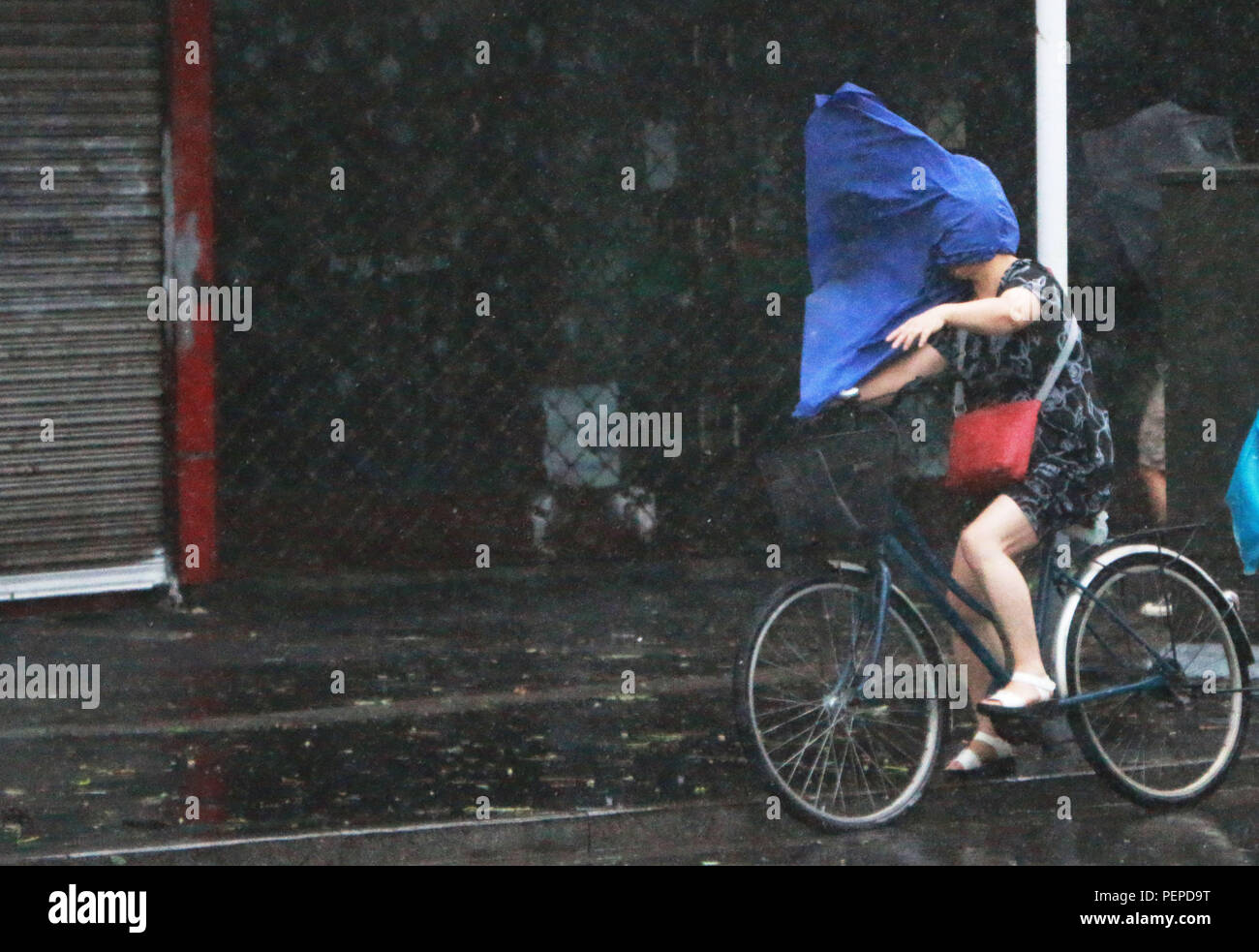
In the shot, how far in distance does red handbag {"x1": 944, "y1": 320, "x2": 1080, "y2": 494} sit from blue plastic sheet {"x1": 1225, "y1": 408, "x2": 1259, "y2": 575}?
617 millimetres

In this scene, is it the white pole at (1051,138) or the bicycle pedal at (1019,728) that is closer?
the bicycle pedal at (1019,728)

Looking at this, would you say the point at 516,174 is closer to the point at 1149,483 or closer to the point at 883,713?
the point at 1149,483

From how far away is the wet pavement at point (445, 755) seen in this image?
232 inches

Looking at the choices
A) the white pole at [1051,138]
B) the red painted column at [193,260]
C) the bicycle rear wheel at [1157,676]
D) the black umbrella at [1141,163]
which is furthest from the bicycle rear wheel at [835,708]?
the black umbrella at [1141,163]

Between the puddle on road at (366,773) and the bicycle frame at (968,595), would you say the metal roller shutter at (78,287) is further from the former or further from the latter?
the bicycle frame at (968,595)

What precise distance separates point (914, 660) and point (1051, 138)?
2.55 m

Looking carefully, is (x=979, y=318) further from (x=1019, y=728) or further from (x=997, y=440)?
(x=1019, y=728)

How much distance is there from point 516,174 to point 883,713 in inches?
177

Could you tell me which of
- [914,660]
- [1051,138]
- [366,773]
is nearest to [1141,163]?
[1051,138]

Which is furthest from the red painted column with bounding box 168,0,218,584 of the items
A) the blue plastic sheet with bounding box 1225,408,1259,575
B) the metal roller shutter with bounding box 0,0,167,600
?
the blue plastic sheet with bounding box 1225,408,1259,575

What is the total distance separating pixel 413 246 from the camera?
9703 mm

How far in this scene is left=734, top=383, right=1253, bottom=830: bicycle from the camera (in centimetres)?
574

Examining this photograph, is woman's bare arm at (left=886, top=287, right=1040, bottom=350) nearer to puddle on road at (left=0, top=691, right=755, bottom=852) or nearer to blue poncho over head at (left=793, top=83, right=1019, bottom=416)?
blue poncho over head at (left=793, top=83, right=1019, bottom=416)

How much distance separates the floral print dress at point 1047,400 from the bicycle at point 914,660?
163mm
